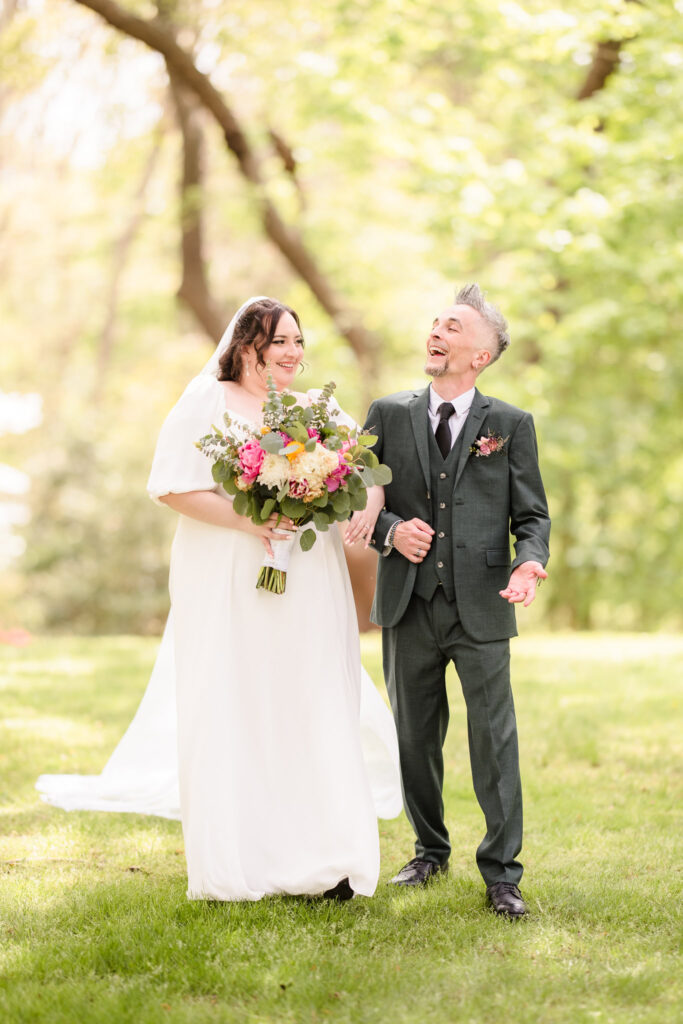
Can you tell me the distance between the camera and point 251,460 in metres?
3.89

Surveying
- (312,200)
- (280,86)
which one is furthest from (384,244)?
(280,86)

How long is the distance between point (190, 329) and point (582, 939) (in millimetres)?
20075

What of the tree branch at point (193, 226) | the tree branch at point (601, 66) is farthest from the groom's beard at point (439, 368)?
the tree branch at point (193, 226)

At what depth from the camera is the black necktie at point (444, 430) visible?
429cm

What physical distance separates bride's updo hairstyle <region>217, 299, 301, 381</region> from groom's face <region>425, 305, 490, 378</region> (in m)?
0.59

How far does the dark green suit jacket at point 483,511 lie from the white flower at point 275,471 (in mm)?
580

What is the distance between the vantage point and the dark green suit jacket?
13.7ft

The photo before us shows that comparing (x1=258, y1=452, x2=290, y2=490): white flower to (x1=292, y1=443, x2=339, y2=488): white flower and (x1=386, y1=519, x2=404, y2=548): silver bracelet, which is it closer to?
(x1=292, y1=443, x2=339, y2=488): white flower

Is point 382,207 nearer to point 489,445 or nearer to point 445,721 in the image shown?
point 489,445

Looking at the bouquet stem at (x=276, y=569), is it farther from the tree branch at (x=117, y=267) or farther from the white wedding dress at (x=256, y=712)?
the tree branch at (x=117, y=267)

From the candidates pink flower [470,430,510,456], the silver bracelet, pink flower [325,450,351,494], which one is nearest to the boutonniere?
pink flower [470,430,510,456]

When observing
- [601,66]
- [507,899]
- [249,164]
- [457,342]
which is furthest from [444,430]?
[249,164]

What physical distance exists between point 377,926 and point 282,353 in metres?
2.21

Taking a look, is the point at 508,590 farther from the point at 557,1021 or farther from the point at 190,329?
the point at 190,329
